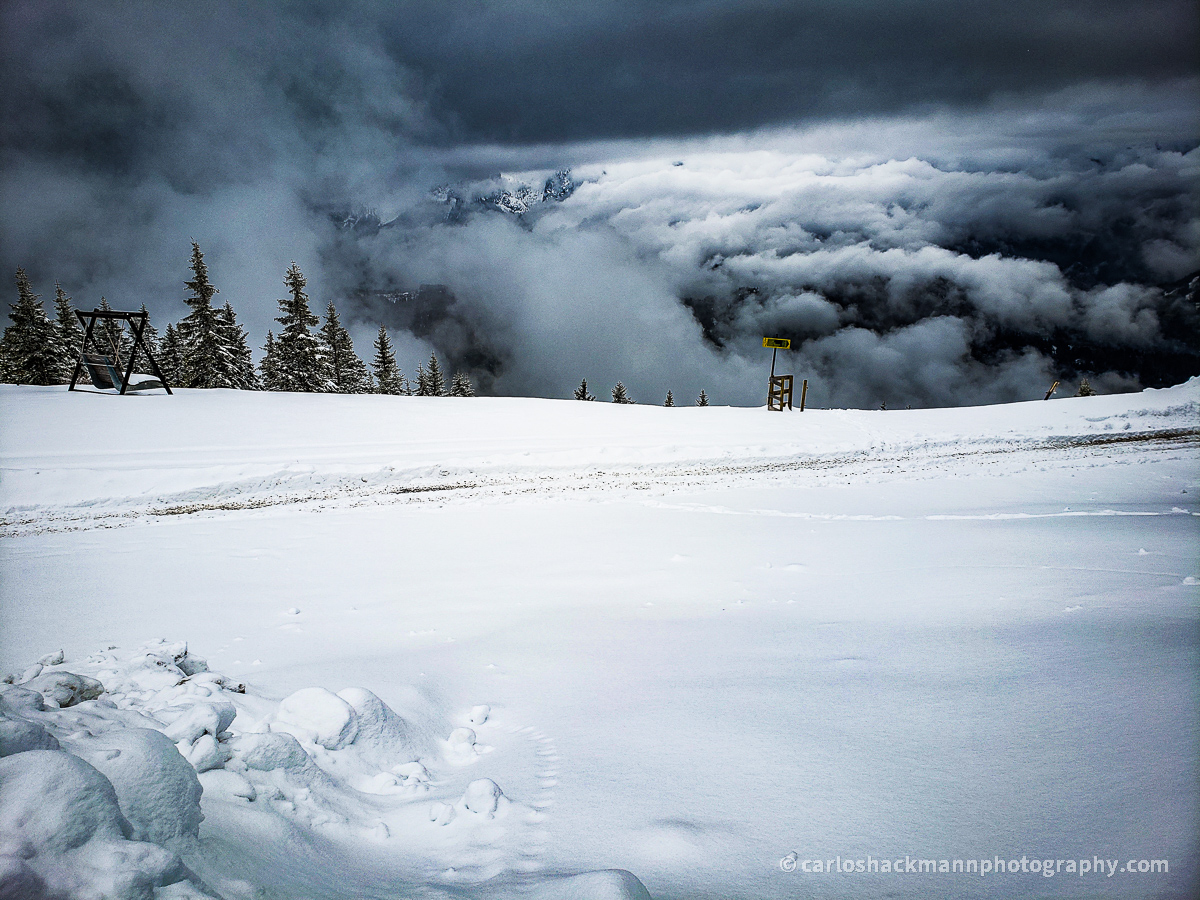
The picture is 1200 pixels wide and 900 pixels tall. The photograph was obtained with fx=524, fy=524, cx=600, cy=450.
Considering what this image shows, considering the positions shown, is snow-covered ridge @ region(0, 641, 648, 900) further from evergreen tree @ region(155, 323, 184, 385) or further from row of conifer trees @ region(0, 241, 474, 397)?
evergreen tree @ region(155, 323, 184, 385)

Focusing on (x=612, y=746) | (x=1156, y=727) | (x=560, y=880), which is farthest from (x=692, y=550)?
(x=560, y=880)

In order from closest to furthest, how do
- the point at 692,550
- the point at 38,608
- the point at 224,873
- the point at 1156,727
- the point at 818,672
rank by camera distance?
the point at 224,873
the point at 1156,727
the point at 818,672
the point at 38,608
the point at 692,550

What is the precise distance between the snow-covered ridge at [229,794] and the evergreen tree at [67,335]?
46.6 m

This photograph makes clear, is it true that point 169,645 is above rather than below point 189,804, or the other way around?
below

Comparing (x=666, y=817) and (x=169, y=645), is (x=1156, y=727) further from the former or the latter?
(x=169, y=645)

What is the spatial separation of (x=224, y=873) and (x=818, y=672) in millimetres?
3258

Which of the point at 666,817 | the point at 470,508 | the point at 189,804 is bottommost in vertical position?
the point at 470,508

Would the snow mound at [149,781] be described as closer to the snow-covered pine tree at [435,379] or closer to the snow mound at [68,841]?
the snow mound at [68,841]

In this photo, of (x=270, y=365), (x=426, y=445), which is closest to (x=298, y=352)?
(x=270, y=365)

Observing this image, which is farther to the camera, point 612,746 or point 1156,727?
point 612,746

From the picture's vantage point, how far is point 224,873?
1.77 metres

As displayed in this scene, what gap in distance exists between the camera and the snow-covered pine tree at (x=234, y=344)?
114 feet

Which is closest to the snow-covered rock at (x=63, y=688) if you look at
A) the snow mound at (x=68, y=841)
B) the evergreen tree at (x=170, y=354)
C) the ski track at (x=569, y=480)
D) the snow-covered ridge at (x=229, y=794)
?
the snow-covered ridge at (x=229, y=794)

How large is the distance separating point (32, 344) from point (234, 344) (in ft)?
38.4
